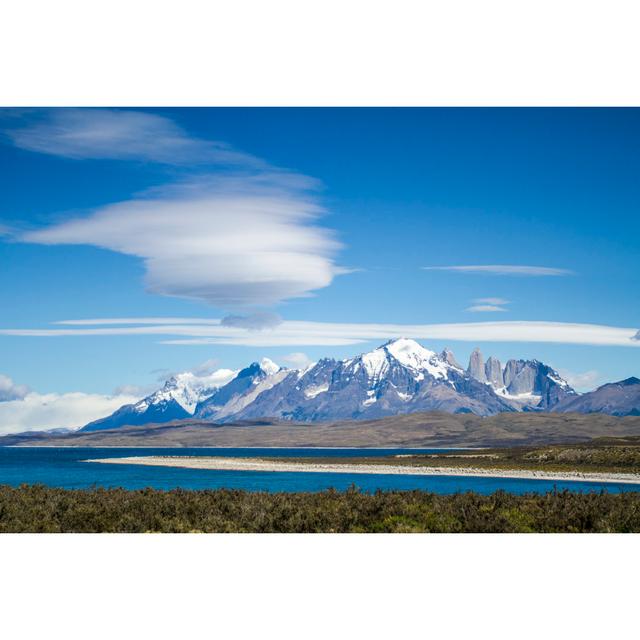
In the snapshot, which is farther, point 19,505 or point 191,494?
point 191,494

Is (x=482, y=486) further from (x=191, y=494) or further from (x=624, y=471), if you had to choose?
(x=191, y=494)

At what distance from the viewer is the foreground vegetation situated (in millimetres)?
26469

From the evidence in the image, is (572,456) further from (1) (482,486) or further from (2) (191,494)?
(2) (191,494)

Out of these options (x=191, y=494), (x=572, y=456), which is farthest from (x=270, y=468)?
(x=191, y=494)

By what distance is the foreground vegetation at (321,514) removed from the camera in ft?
86.8

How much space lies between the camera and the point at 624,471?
100875mm

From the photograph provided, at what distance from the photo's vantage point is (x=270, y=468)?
127312 millimetres

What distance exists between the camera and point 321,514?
2766 cm
